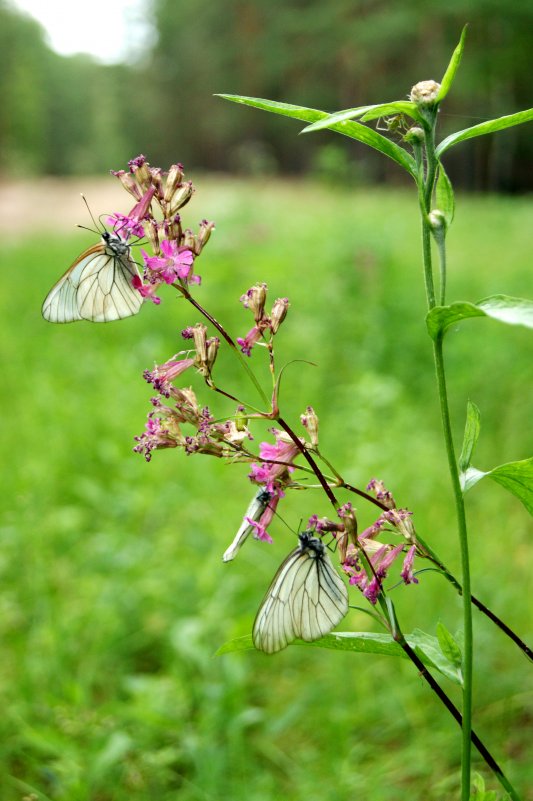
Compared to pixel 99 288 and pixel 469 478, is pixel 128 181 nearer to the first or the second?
pixel 99 288

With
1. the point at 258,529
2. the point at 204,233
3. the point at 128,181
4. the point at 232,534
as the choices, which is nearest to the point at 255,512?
the point at 258,529

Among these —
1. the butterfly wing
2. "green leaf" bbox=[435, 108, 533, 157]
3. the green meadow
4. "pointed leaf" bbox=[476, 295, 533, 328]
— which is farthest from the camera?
the green meadow

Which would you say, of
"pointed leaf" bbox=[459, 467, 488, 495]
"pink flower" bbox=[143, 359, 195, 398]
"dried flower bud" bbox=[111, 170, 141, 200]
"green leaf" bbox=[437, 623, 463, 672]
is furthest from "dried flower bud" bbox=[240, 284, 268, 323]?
"green leaf" bbox=[437, 623, 463, 672]

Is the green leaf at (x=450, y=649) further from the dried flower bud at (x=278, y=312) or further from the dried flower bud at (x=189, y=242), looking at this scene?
the dried flower bud at (x=189, y=242)

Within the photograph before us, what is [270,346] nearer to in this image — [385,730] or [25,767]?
[385,730]

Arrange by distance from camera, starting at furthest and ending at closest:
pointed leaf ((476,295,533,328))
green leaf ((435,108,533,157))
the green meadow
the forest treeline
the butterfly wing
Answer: the forest treeline → the green meadow → the butterfly wing → green leaf ((435,108,533,157)) → pointed leaf ((476,295,533,328))

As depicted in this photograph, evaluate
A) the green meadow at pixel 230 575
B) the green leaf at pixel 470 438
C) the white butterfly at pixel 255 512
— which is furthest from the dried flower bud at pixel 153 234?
the green meadow at pixel 230 575

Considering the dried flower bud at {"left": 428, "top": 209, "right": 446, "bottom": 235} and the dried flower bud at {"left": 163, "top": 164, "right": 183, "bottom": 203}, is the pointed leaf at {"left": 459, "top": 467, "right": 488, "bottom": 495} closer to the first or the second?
the dried flower bud at {"left": 428, "top": 209, "right": 446, "bottom": 235}
